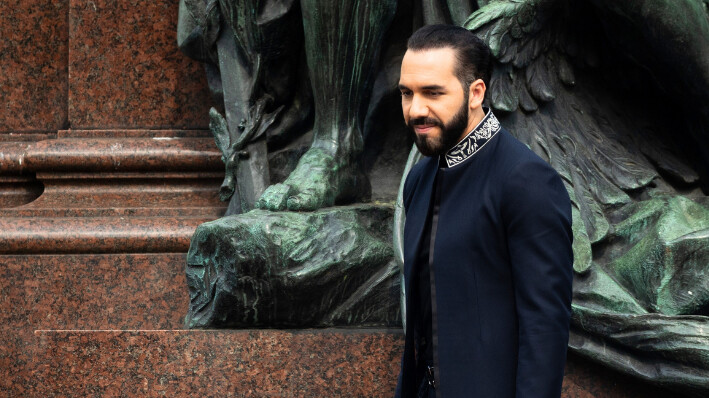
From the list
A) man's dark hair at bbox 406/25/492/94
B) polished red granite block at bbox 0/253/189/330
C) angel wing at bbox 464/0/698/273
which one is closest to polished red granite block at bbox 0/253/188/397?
polished red granite block at bbox 0/253/189/330

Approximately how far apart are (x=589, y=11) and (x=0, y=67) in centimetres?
287

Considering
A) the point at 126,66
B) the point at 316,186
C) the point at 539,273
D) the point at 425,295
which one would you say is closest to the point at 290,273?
the point at 316,186

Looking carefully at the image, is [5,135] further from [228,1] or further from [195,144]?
[228,1]

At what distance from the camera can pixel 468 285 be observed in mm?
2523

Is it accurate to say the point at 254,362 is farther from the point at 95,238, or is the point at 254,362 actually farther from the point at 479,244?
the point at 479,244

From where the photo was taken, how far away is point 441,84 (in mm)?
2543

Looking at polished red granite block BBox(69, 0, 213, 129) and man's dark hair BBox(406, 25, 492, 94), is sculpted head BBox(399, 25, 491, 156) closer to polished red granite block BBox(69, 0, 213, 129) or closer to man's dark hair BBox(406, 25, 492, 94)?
man's dark hair BBox(406, 25, 492, 94)

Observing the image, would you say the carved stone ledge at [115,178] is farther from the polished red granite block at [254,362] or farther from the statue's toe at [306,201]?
the polished red granite block at [254,362]

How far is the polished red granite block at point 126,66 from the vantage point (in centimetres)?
530

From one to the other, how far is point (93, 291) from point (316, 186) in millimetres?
1215

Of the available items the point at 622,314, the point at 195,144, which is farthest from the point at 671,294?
the point at 195,144

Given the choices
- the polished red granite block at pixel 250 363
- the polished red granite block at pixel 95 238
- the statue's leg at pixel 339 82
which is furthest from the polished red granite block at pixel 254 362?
the polished red granite block at pixel 95 238

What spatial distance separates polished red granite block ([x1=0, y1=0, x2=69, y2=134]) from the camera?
5457 millimetres

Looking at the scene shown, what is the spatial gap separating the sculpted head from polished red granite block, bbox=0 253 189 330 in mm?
2403
